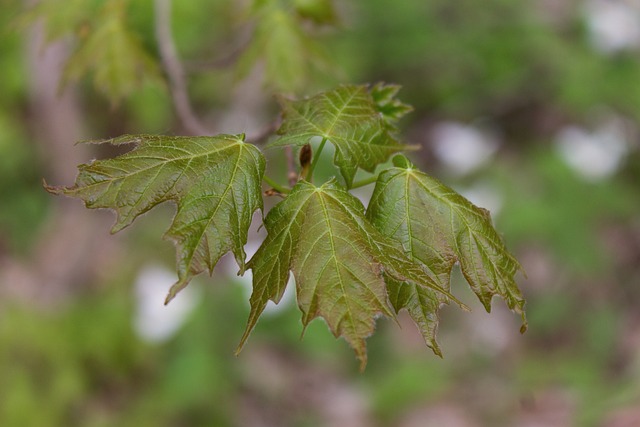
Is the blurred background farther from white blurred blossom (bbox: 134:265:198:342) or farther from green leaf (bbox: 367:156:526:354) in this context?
green leaf (bbox: 367:156:526:354)

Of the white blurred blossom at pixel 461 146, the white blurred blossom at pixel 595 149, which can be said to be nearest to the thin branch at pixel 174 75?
the white blurred blossom at pixel 461 146

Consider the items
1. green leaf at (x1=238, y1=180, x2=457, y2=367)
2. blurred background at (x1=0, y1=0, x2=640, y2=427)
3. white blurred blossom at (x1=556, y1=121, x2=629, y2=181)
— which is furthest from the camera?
white blurred blossom at (x1=556, y1=121, x2=629, y2=181)

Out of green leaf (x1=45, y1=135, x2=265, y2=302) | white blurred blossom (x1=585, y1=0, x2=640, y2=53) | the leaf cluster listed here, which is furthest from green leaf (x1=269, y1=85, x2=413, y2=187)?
white blurred blossom (x1=585, y1=0, x2=640, y2=53)

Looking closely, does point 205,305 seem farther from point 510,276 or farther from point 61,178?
point 510,276

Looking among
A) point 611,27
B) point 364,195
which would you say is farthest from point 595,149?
point 364,195

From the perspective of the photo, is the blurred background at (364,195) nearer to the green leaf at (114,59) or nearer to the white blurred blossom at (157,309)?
the white blurred blossom at (157,309)

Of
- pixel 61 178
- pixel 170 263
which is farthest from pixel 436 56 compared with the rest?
pixel 61 178
